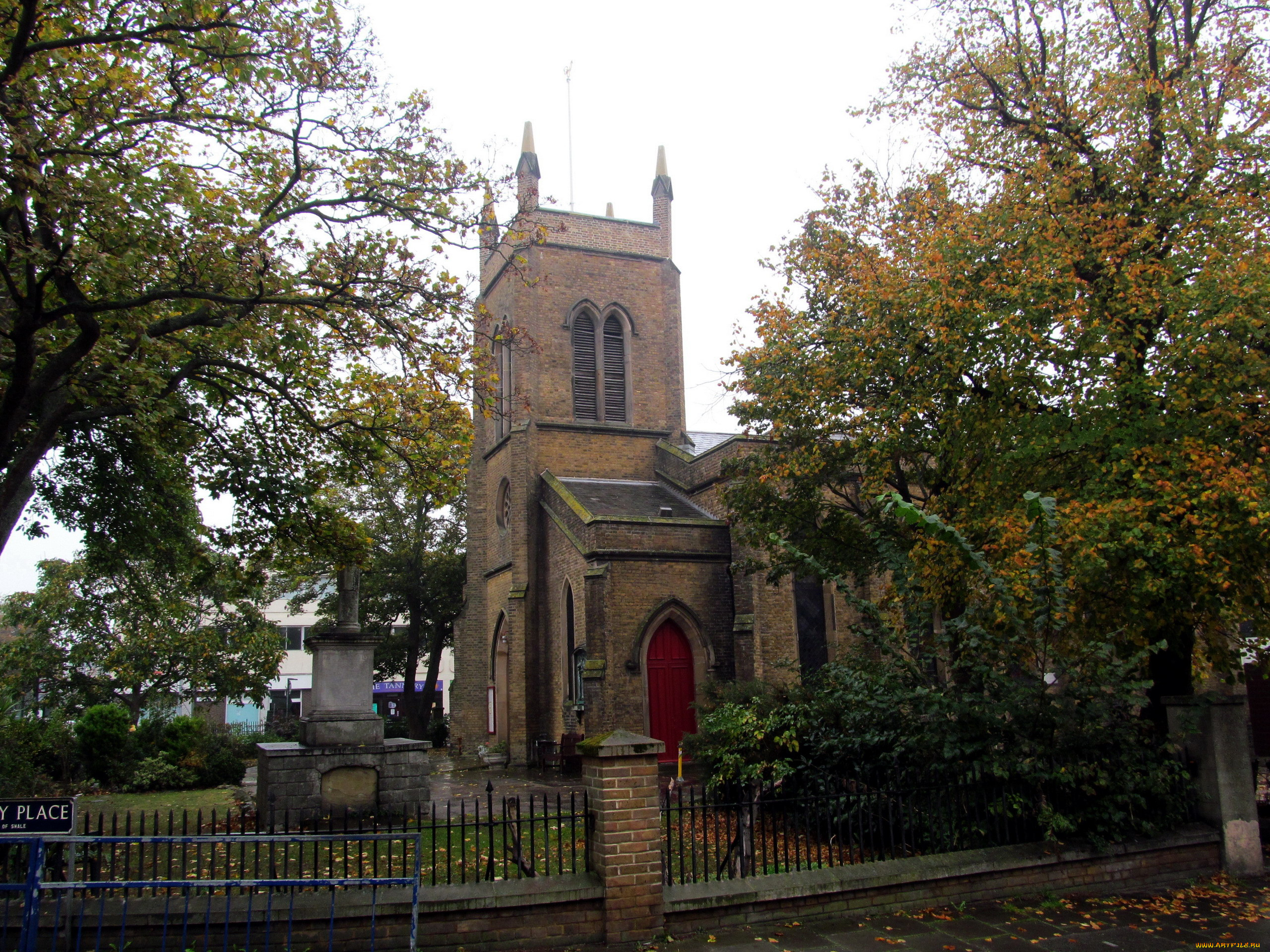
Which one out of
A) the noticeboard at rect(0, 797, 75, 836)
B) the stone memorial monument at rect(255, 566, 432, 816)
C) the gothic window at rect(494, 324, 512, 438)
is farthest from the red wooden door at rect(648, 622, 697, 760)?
the noticeboard at rect(0, 797, 75, 836)

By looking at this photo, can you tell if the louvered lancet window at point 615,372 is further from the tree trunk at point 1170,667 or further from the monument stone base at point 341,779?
the tree trunk at point 1170,667

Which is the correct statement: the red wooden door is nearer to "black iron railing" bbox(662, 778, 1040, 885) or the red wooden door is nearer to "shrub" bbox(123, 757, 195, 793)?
"shrub" bbox(123, 757, 195, 793)

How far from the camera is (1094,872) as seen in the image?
27.3 feet

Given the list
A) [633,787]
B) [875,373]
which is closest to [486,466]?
[875,373]

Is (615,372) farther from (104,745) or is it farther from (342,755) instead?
(342,755)

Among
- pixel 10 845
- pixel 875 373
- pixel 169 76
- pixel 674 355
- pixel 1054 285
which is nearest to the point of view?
pixel 10 845

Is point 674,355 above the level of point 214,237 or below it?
above

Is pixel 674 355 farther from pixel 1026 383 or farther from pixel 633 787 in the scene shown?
pixel 633 787

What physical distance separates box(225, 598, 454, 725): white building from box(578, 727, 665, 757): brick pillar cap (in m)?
42.7

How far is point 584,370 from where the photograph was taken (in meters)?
25.6

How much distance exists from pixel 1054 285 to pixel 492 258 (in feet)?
66.1

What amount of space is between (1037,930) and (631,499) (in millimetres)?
16839

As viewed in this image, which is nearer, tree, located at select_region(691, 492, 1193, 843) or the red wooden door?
tree, located at select_region(691, 492, 1193, 843)

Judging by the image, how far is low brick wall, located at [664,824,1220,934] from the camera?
23.3 feet
